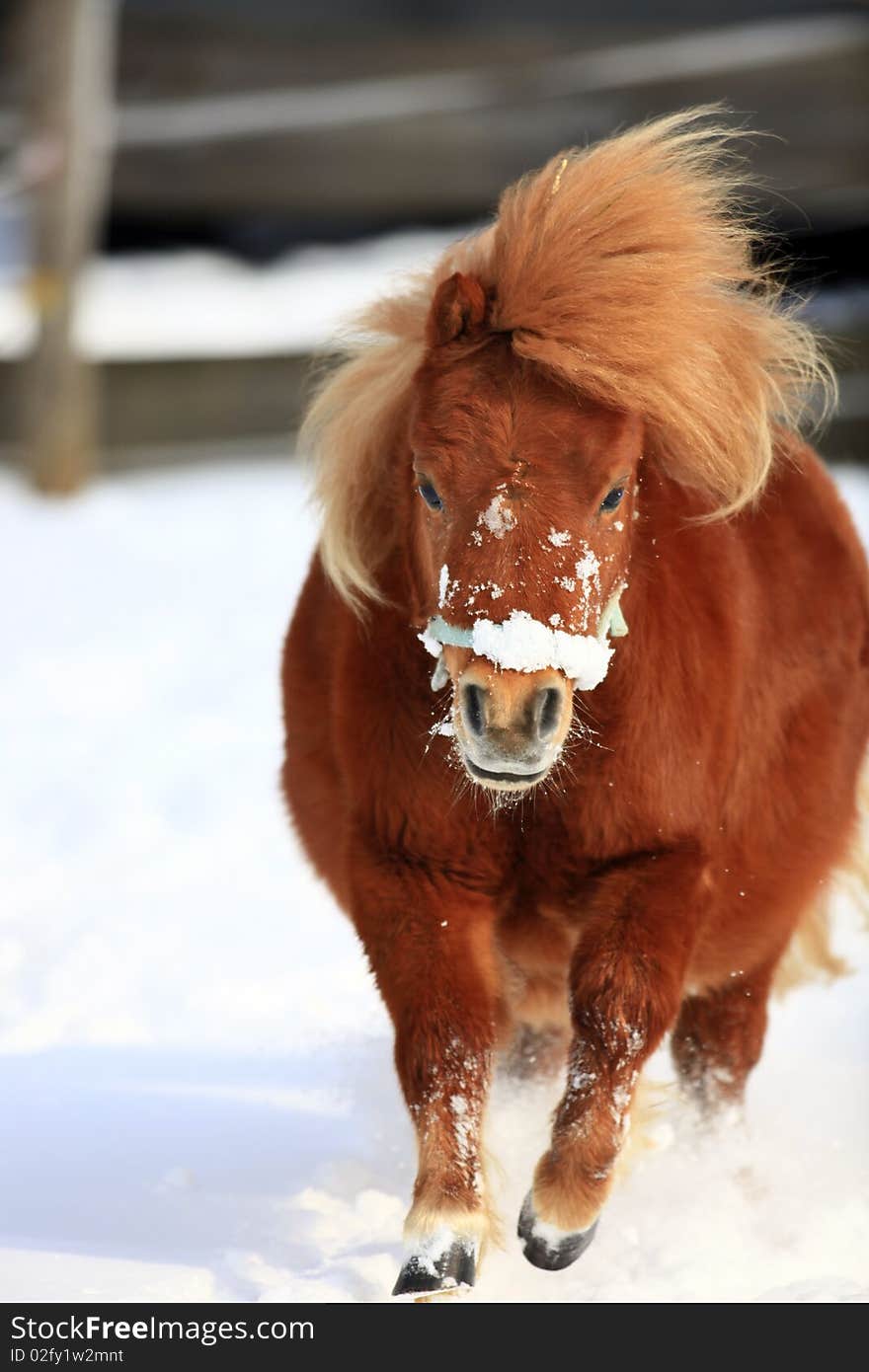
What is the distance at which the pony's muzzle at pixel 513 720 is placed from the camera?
2201 millimetres

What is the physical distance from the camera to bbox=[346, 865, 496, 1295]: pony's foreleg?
2393mm

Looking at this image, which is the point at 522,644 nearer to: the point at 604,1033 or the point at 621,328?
the point at 621,328

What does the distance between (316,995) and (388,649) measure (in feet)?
5.33

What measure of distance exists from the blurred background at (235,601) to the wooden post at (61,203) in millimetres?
16

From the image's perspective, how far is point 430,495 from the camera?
2389 mm

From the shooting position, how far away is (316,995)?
4062 millimetres

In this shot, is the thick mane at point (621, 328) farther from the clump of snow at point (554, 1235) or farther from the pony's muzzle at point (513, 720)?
the clump of snow at point (554, 1235)

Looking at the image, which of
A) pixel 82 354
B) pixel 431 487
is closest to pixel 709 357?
pixel 431 487

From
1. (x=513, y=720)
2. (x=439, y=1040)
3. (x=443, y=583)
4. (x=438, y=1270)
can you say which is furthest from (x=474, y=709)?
(x=438, y=1270)

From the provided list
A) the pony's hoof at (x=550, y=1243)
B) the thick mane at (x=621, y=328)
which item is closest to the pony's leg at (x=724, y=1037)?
the pony's hoof at (x=550, y=1243)

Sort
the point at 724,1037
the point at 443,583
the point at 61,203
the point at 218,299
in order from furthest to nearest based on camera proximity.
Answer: the point at 218,299 < the point at 61,203 < the point at 724,1037 < the point at 443,583

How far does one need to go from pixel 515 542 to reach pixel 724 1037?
146 centimetres

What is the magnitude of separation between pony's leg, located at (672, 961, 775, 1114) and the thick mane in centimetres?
102

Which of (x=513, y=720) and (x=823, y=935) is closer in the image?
(x=513, y=720)
